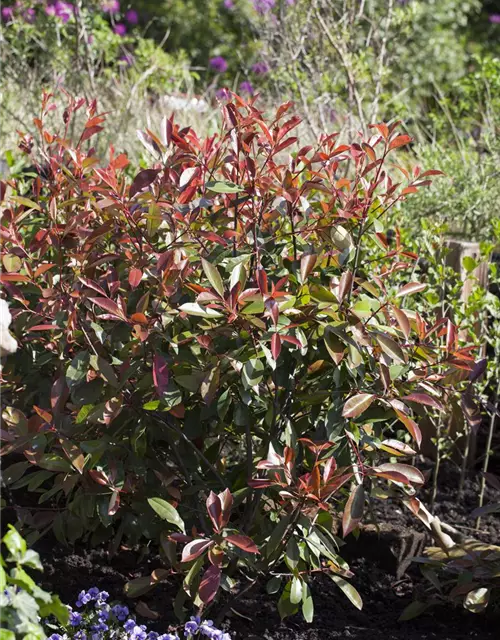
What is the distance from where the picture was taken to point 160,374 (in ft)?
6.72

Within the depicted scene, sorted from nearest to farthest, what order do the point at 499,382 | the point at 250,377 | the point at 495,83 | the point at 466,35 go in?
1. the point at 250,377
2. the point at 499,382
3. the point at 495,83
4. the point at 466,35

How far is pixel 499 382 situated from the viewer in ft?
10.0

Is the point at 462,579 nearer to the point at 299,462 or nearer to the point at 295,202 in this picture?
the point at 299,462

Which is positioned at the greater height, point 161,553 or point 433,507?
point 161,553

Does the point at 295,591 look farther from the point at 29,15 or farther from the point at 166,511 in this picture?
the point at 29,15

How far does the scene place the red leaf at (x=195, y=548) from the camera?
1.98m

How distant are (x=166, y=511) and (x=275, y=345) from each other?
0.52 meters

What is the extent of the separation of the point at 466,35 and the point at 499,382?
13301mm

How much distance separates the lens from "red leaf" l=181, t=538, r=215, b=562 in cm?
198

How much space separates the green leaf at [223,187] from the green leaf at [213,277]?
0.19 metres

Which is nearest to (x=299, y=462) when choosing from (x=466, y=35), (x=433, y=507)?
(x=433, y=507)

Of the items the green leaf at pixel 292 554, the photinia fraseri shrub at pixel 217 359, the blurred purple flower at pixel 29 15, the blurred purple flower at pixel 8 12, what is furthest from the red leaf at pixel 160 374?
the blurred purple flower at pixel 29 15

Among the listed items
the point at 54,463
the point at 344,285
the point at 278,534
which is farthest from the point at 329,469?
the point at 54,463

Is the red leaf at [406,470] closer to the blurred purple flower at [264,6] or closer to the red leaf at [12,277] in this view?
the red leaf at [12,277]
